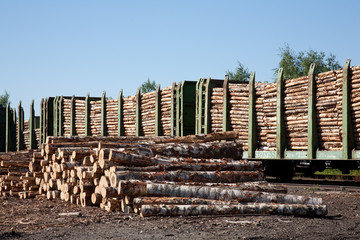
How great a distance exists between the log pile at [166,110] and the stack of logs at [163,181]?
556 centimetres

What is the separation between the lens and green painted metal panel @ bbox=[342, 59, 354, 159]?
12.0 metres

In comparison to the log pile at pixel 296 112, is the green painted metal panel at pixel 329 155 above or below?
below

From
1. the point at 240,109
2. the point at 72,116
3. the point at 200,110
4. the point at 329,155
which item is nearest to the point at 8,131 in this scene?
the point at 72,116

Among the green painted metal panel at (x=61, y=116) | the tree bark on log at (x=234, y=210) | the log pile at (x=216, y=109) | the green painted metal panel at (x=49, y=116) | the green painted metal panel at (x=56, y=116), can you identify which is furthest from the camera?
the green painted metal panel at (x=49, y=116)

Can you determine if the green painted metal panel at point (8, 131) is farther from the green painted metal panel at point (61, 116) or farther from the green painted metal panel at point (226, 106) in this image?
the green painted metal panel at point (226, 106)

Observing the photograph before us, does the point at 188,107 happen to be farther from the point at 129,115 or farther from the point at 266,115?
the point at 129,115

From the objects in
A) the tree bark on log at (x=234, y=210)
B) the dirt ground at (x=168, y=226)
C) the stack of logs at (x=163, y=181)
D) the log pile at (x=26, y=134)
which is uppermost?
the log pile at (x=26, y=134)

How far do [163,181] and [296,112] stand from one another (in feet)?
20.6

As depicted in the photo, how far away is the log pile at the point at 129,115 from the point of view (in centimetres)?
1842

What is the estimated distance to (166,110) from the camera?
16734 mm

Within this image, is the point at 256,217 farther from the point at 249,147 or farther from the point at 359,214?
the point at 249,147

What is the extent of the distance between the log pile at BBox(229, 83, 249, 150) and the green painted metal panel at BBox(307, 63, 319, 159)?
2158 mm

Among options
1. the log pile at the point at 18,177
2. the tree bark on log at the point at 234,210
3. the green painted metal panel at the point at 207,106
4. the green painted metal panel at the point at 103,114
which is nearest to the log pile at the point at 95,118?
the green painted metal panel at the point at 103,114

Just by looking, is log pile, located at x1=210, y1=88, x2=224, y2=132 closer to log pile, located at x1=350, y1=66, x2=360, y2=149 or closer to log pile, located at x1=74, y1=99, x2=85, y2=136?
log pile, located at x1=350, y1=66, x2=360, y2=149
